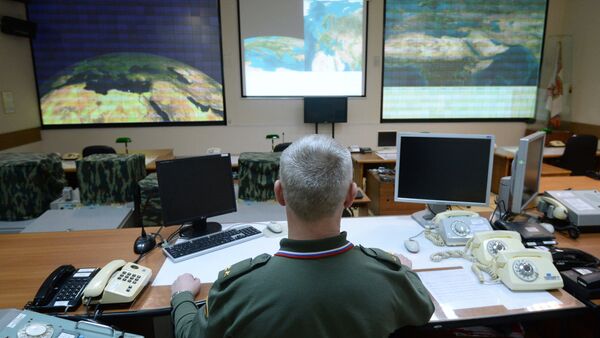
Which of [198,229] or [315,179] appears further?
[198,229]

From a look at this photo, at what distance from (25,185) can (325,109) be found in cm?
397

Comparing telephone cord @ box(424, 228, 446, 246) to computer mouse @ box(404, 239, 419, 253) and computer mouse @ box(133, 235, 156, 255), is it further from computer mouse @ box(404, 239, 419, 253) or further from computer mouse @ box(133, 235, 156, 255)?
computer mouse @ box(133, 235, 156, 255)

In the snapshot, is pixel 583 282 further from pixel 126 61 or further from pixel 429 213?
pixel 126 61

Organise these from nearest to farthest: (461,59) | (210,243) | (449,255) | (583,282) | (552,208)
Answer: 1. (583,282)
2. (449,255)
3. (210,243)
4. (552,208)
5. (461,59)

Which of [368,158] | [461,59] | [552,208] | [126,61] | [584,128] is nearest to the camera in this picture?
[552,208]

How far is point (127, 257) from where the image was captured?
1742 millimetres

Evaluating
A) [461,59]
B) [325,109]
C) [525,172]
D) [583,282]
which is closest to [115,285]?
[583,282]

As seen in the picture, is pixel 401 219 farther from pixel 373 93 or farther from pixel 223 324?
pixel 373 93

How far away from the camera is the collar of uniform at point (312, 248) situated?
916mm

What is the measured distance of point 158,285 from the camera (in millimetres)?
1495

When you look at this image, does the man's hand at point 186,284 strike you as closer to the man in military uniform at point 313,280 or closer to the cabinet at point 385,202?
the man in military uniform at point 313,280

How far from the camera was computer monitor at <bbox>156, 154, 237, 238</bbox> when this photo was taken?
1.81 m

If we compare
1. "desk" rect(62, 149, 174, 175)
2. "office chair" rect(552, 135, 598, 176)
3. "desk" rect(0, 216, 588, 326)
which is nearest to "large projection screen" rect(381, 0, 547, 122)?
"office chair" rect(552, 135, 598, 176)

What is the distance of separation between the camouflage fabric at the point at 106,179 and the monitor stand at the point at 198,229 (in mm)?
899
